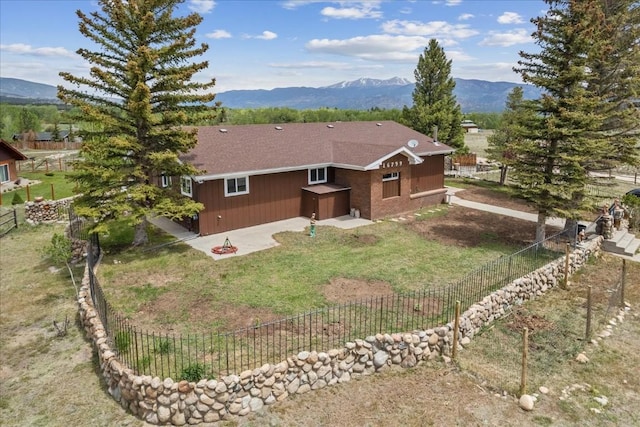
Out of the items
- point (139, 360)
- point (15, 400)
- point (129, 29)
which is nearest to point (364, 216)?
point (129, 29)

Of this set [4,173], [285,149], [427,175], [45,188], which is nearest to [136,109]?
[285,149]

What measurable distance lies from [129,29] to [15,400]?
1244 centimetres

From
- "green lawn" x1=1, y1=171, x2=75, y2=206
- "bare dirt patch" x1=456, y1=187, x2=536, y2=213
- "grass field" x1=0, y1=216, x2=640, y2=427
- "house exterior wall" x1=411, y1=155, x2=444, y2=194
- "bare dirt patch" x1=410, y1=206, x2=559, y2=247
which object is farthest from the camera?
"green lawn" x1=1, y1=171, x2=75, y2=206

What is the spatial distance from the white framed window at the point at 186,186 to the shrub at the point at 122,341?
10.2 meters

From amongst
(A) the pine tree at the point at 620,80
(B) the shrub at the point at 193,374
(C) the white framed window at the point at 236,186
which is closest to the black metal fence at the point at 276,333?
(B) the shrub at the point at 193,374

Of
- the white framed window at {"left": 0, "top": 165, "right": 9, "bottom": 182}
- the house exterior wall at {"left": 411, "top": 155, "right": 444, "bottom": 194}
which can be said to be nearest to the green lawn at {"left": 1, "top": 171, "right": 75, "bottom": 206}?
the white framed window at {"left": 0, "top": 165, "right": 9, "bottom": 182}

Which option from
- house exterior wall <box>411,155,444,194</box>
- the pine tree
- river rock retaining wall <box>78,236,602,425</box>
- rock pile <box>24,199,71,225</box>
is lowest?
river rock retaining wall <box>78,236,602,425</box>

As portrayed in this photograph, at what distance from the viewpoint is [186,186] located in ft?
66.0

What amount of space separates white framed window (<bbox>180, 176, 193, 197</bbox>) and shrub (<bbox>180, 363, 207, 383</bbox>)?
12.2m

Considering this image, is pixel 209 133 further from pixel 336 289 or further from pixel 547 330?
pixel 547 330

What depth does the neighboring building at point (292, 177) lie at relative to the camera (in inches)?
778

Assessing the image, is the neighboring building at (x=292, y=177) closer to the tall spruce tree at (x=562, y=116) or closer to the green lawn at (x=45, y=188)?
the tall spruce tree at (x=562, y=116)

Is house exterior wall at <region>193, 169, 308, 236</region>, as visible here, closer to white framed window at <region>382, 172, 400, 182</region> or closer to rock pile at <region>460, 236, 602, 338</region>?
white framed window at <region>382, 172, 400, 182</region>

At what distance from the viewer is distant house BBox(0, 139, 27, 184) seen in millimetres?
32875
